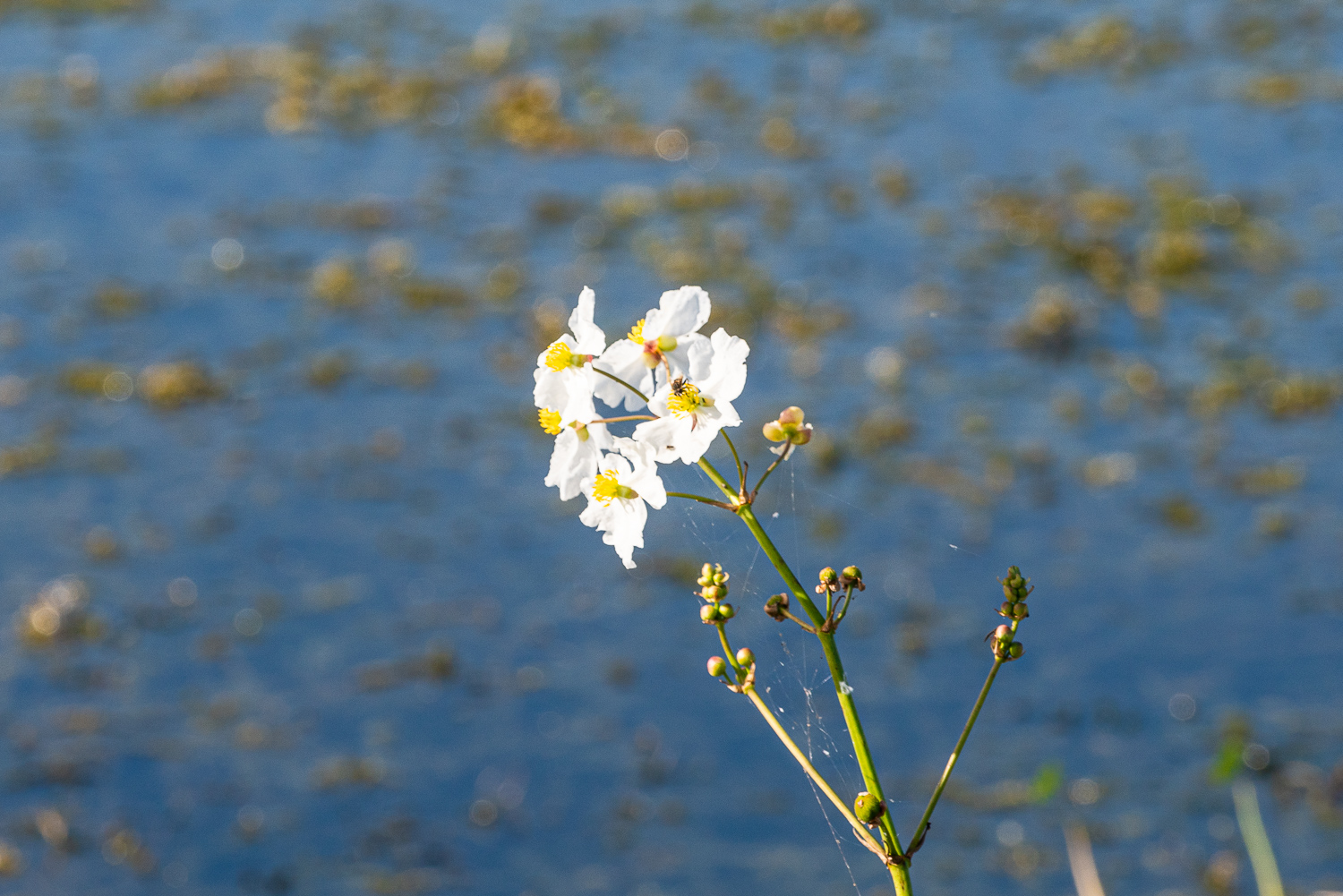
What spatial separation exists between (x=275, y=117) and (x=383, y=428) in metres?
3.03

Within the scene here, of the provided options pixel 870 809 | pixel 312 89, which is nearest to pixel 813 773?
pixel 870 809

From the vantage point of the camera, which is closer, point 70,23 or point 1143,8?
point 1143,8

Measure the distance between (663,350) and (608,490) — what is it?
155 millimetres

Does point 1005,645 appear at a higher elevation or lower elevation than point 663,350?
lower

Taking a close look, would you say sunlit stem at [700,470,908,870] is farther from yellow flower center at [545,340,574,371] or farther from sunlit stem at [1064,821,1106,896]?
sunlit stem at [1064,821,1106,896]

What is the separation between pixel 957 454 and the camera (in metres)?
5.32

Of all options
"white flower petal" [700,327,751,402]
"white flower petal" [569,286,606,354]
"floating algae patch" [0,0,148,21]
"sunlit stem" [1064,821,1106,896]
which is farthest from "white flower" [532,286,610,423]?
"floating algae patch" [0,0,148,21]

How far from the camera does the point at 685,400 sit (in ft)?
3.73

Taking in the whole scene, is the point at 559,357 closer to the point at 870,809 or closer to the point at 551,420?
the point at 551,420

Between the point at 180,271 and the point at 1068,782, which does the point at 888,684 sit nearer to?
the point at 1068,782

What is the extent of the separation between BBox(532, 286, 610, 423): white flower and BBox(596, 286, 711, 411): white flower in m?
0.02

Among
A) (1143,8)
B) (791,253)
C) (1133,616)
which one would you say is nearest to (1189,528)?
(1133,616)

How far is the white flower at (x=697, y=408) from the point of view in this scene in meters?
1.11

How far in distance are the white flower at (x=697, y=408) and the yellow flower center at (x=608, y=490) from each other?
4.5 inches
